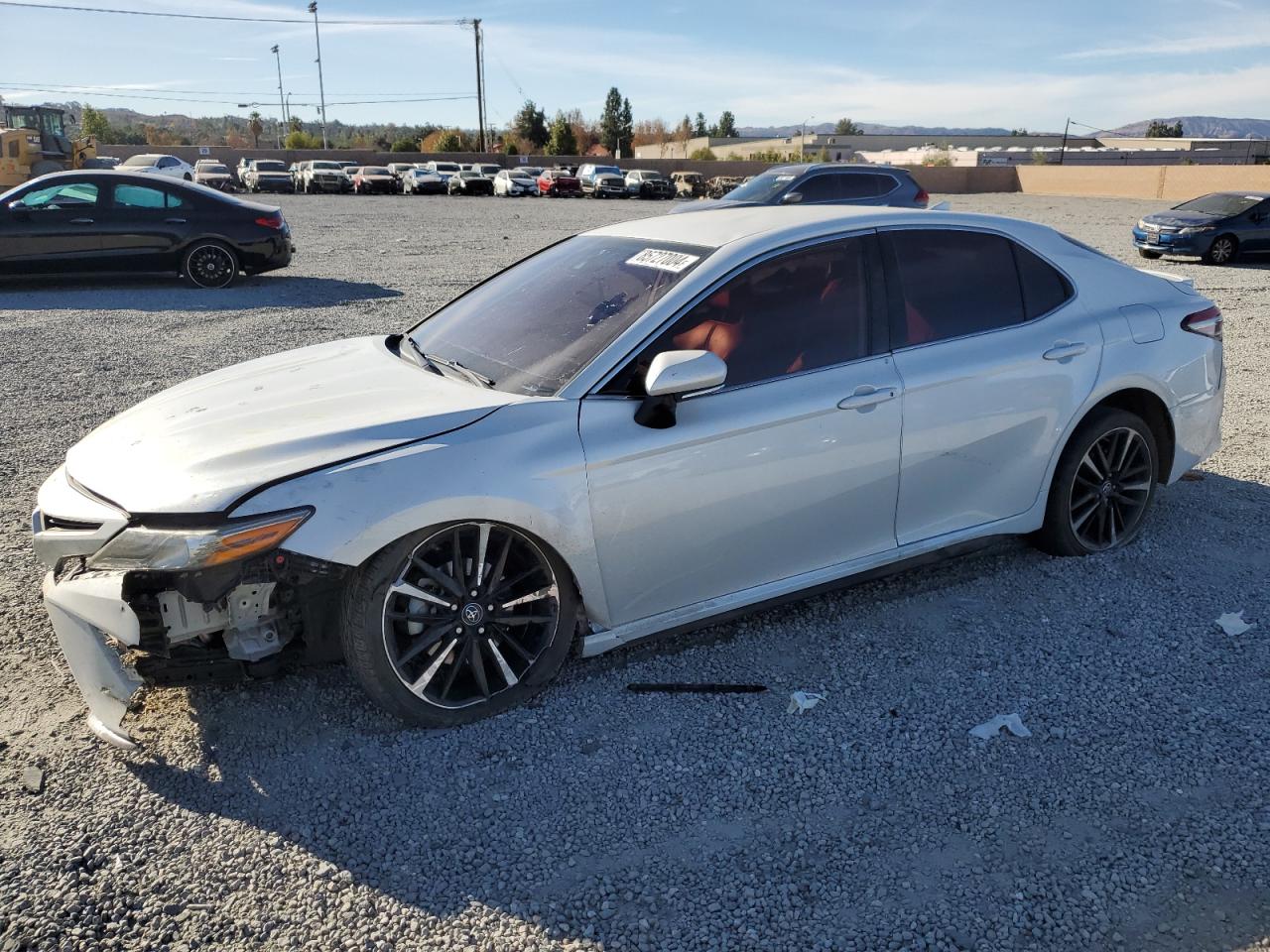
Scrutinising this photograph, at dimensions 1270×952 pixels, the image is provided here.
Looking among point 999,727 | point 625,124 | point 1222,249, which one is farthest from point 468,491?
point 625,124

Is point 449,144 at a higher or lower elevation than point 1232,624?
higher

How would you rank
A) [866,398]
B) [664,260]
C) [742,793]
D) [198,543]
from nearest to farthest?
[198,543] < [742,793] < [866,398] < [664,260]

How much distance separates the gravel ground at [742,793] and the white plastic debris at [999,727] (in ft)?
0.11

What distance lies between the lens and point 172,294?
43.1 feet

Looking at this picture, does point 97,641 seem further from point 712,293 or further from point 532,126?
point 532,126

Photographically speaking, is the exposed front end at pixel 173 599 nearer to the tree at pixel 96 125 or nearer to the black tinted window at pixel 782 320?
the black tinted window at pixel 782 320

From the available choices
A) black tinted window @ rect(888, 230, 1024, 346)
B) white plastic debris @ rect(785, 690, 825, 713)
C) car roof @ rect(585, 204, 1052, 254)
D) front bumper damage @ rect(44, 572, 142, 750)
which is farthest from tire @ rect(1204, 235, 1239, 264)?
front bumper damage @ rect(44, 572, 142, 750)

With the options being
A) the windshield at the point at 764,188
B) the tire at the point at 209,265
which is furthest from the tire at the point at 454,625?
the windshield at the point at 764,188

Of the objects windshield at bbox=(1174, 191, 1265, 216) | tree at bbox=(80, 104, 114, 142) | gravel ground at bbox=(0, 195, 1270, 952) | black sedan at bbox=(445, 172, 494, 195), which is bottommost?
gravel ground at bbox=(0, 195, 1270, 952)

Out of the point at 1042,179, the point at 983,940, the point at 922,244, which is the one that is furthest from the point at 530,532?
the point at 1042,179

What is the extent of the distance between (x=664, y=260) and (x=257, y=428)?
1671mm

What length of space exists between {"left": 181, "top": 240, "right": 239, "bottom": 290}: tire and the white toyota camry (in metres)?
10.2

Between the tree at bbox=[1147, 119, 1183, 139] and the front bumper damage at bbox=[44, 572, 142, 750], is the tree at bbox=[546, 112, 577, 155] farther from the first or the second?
the front bumper damage at bbox=[44, 572, 142, 750]

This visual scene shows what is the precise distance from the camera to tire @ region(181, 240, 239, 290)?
13507mm
